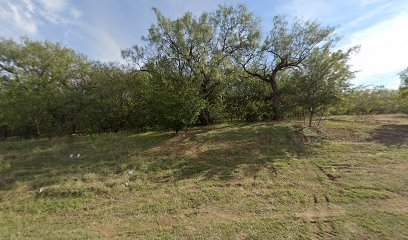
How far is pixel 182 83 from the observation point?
10977mm

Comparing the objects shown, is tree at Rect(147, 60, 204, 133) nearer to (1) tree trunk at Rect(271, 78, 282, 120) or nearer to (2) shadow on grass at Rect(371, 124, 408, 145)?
(1) tree trunk at Rect(271, 78, 282, 120)

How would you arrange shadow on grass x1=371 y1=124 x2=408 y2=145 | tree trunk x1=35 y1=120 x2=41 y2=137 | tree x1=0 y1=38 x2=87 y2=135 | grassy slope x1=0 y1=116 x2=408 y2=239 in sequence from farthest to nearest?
tree trunk x1=35 y1=120 x2=41 y2=137, tree x1=0 y1=38 x2=87 y2=135, shadow on grass x1=371 y1=124 x2=408 y2=145, grassy slope x1=0 y1=116 x2=408 y2=239

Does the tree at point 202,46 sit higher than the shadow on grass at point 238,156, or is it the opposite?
the tree at point 202,46

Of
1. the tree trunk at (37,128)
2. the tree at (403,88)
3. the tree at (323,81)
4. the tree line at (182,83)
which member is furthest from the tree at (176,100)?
the tree at (403,88)

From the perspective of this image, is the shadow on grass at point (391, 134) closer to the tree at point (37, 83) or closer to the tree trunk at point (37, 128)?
the tree at point (37, 83)

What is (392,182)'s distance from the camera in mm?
5766

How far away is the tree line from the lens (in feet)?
34.7

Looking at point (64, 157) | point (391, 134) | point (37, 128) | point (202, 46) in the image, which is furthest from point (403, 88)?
point (37, 128)

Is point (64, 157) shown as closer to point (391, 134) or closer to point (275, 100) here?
point (275, 100)

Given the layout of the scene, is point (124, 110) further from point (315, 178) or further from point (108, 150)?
point (315, 178)

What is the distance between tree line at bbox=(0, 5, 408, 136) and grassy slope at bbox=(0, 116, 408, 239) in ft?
8.35

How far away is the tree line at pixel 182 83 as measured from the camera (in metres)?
10.6

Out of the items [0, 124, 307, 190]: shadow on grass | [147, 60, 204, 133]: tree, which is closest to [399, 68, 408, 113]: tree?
[0, 124, 307, 190]: shadow on grass

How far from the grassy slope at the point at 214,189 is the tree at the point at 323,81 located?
1.83 metres
